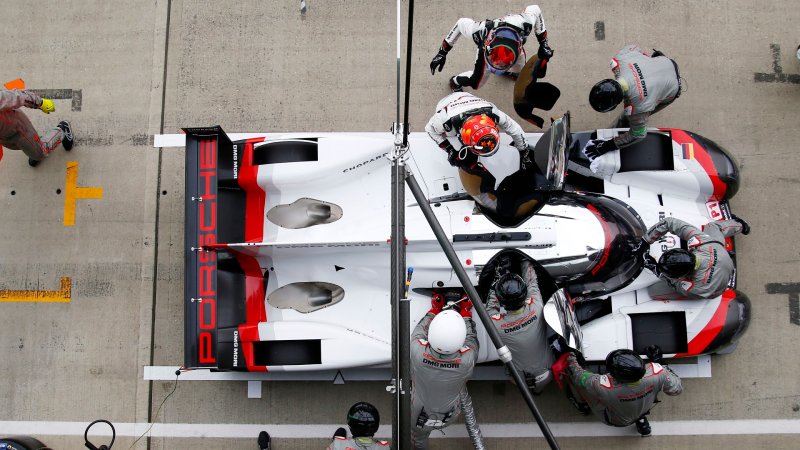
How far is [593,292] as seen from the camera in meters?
5.71

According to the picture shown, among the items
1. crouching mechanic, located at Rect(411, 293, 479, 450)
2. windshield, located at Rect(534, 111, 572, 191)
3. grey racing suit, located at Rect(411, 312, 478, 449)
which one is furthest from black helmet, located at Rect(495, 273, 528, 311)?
windshield, located at Rect(534, 111, 572, 191)

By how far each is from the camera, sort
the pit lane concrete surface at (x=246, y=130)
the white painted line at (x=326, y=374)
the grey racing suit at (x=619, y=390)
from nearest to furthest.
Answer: the grey racing suit at (x=619, y=390) → the white painted line at (x=326, y=374) → the pit lane concrete surface at (x=246, y=130)

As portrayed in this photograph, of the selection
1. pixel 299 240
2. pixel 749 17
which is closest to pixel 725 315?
pixel 749 17

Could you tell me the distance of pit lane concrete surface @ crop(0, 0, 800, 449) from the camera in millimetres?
6324

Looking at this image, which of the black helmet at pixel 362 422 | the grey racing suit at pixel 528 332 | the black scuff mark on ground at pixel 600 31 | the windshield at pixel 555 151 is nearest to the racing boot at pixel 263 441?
the black helmet at pixel 362 422

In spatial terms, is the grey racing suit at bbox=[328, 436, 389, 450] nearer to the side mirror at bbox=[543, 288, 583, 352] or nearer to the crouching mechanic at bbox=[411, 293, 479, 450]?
the crouching mechanic at bbox=[411, 293, 479, 450]

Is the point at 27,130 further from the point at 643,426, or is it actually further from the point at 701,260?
the point at 643,426

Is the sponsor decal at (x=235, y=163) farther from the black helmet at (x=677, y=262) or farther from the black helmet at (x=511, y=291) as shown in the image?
the black helmet at (x=677, y=262)

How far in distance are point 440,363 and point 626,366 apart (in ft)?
4.69

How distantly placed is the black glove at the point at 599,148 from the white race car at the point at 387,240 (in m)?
0.09

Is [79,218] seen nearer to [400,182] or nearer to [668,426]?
[400,182]

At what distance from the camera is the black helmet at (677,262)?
524 centimetres

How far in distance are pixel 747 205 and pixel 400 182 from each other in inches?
189

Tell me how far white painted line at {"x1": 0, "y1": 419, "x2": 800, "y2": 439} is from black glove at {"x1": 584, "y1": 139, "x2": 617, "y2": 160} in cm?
263
